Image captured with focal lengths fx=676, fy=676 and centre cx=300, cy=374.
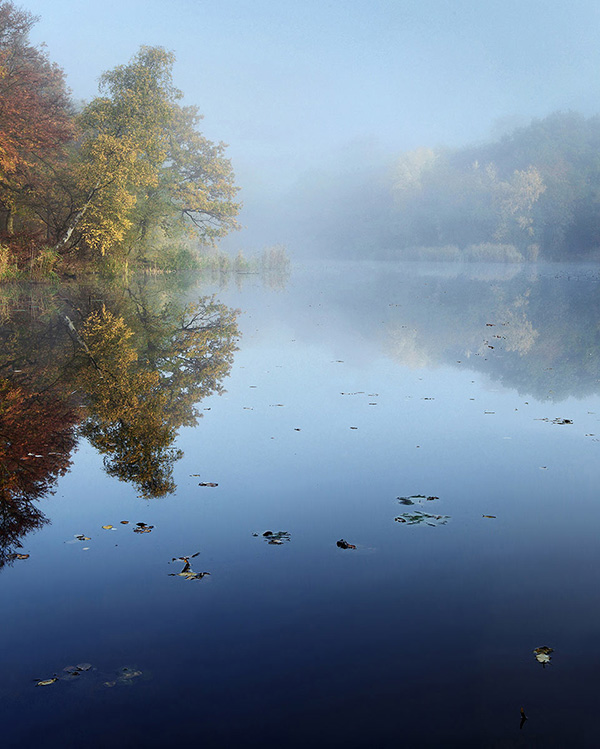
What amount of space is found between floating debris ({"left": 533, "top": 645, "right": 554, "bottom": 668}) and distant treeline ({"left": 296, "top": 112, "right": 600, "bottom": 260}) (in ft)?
344

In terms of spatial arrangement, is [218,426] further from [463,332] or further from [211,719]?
[463,332]

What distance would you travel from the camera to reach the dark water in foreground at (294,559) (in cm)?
367

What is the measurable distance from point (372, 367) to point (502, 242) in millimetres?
103721

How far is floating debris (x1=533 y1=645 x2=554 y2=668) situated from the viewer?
4.14 m

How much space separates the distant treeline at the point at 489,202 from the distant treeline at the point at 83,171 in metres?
68.9

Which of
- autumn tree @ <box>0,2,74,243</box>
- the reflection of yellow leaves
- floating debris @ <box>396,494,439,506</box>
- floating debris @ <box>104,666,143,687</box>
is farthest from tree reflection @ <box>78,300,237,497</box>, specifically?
autumn tree @ <box>0,2,74,243</box>

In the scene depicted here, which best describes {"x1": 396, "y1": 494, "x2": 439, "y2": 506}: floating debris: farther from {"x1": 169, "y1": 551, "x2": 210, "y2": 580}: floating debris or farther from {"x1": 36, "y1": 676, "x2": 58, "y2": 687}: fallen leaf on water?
{"x1": 36, "y1": 676, "x2": 58, "y2": 687}: fallen leaf on water

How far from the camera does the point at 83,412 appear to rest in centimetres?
973

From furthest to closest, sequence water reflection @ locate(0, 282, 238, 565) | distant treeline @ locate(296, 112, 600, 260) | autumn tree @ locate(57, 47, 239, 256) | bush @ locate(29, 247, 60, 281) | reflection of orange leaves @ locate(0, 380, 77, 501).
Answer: distant treeline @ locate(296, 112, 600, 260), autumn tree @ locate(57, 47, 239, 256), bush @ locate(29, 247, 60, 281), water reflection @ locate(0, 282, 238, 565), reflection of orange leaves @ locate(0, 380, 77, 501)

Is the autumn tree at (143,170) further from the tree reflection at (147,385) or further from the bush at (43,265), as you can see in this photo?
the tree reflection at (147,385)

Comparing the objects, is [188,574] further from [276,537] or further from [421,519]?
[421,519]

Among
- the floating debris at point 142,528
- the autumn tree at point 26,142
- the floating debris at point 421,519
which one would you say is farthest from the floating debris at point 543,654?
the autumn tree at point 26,142

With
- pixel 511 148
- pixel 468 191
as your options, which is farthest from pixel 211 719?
pixel 511 148

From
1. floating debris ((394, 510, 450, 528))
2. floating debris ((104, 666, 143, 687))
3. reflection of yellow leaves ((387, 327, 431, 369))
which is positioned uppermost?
reflection of yellow leaves ((387, 327, 431, 369))
